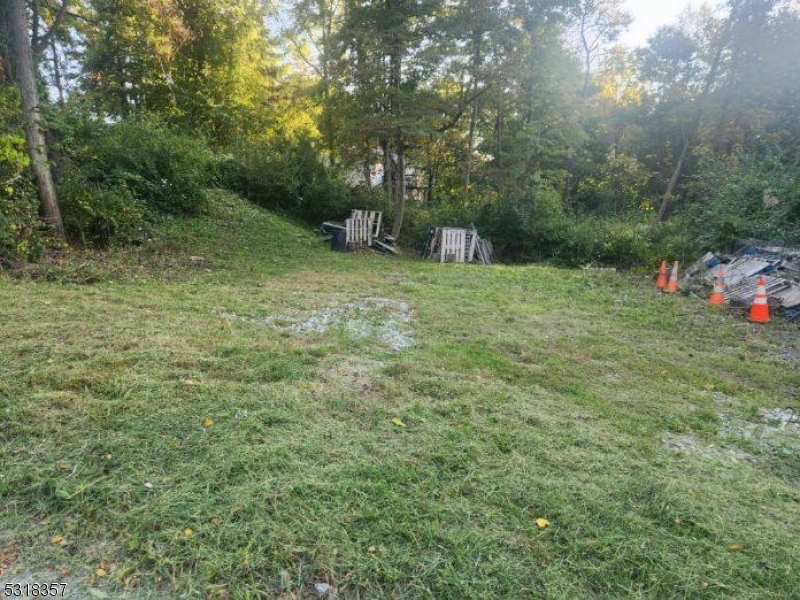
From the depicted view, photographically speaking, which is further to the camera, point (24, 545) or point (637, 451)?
point (637, 451)

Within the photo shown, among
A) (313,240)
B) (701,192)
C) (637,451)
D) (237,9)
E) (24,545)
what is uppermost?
(237,9)

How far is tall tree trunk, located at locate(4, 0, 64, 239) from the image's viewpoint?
5504mm

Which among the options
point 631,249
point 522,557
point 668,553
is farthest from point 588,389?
point 631,249

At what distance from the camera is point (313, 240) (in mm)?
10453

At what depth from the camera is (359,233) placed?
10719 millimetres

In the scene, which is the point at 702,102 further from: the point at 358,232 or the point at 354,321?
the point at 354,321

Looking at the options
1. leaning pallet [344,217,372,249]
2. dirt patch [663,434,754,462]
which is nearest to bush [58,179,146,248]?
leaning pallet [344,217,372,249]

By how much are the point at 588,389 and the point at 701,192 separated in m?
13.5

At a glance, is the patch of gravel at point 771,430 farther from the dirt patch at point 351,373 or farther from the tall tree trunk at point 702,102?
the tall tree trunk at point 702,102

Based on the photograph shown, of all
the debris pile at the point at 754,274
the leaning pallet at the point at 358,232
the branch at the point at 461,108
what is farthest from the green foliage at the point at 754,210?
the leaning pallet at the point at 358,232

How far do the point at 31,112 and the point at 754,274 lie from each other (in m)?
10.2

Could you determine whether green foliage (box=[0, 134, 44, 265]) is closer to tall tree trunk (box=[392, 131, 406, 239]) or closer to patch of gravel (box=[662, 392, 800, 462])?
patch of gravel (box=[662, 392, 800, 462])

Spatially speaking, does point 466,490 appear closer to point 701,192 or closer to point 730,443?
point 730,443

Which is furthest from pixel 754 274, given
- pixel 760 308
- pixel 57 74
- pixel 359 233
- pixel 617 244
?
pixel 57 74
